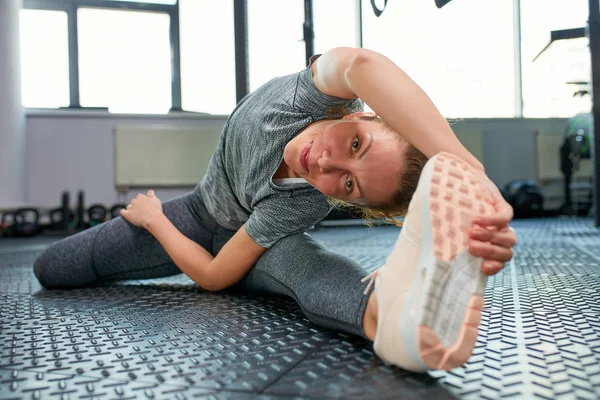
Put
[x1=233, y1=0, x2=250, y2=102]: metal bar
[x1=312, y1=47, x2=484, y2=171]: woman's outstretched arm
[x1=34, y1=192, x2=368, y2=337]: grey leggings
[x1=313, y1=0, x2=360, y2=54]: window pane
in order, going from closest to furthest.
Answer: [x1=312, y1=47, x2=484, y2=171]: woman's outstretched arm
[x1=34, y1=192, x2=368, y2=337]: grey leggings
[x1=233, y1=0, x2=250, y2=102]: metal bar
[x1=313, y1=0, x2=360, y2=54]: window pane

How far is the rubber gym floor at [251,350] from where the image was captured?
0.65m

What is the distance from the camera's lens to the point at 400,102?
795 millimetres

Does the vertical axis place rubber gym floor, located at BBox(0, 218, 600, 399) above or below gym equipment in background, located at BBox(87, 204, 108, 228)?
below

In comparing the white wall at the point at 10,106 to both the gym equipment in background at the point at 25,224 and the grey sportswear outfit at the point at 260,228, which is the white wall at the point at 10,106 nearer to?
the gym equipment in background at the point at 25,224

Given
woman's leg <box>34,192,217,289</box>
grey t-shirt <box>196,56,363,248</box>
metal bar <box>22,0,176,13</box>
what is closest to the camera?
grey t-shirt <box>196,56,363,248</box>

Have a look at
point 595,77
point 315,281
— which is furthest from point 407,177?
point 595,77

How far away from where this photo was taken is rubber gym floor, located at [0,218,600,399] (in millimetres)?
654

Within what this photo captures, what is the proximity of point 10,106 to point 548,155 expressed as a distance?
5.26 meters

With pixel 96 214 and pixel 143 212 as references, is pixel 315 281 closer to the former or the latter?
pixel 143 212

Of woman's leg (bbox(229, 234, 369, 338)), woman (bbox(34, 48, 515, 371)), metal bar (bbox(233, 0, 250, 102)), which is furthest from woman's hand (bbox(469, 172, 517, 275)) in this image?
metal bar (bbox(233, 0, 250, 102))

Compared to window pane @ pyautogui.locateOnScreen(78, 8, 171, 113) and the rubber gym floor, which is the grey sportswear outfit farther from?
window pane @ pyautogui.locateOnScreen(78, 8, 171, 113)

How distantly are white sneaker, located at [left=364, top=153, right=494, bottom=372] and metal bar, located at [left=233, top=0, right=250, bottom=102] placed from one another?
290 cm

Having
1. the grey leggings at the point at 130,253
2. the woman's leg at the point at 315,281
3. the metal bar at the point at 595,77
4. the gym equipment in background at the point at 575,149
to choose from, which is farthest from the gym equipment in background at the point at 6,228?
the gym equipment in background at the point at 575,149

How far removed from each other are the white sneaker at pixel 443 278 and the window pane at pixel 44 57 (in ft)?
15.6
